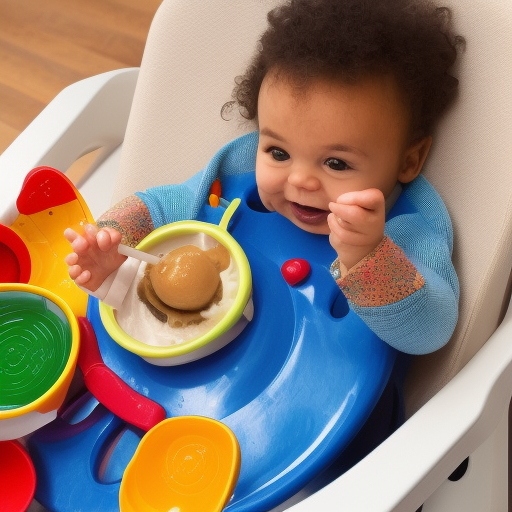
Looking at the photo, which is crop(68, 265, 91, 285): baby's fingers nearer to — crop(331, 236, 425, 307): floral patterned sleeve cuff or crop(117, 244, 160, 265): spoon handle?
crop(117, 244, 160, 265): spoon handle

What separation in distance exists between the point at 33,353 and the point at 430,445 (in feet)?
1.24

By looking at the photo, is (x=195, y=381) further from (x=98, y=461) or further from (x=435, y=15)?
(x=435, y=15)

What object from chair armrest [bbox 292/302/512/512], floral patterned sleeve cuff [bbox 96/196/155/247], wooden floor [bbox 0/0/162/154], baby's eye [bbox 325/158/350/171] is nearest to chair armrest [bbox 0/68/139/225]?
floral patterned sleeve cuff [bbox 96/196/155/247]

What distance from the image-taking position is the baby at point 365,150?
0.58 meters

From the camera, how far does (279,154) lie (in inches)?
26.6

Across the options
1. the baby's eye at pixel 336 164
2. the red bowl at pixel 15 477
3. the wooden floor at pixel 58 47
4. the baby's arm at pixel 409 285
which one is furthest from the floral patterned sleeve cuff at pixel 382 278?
the wooden floor at pixel 58 47

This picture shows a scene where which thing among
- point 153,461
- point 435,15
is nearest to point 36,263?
point 153,461

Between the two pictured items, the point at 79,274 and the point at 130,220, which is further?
the point at 130,220

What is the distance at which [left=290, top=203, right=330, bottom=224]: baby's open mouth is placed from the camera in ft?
2.28

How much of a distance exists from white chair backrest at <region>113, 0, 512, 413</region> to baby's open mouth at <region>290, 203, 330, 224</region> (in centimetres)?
12

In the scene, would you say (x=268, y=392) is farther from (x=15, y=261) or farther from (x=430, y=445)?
(x=15, y=261)

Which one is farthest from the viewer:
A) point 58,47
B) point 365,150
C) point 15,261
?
point 58,47

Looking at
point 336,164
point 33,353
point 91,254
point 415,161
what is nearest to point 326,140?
point 336,164

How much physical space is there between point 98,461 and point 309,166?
342 millimetres
